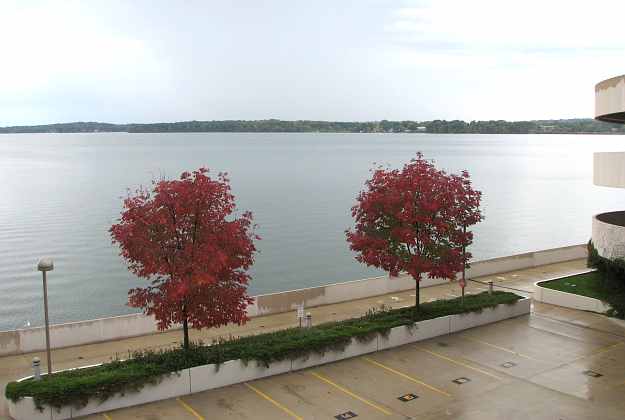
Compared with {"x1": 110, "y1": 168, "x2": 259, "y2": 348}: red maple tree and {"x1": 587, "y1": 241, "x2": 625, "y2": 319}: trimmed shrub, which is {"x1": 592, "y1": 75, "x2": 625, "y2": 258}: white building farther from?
{"x1": 110, "y1": 168, "x2": 259, "y2": 348}: red maple tree

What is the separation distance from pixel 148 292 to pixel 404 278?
44.3 feet

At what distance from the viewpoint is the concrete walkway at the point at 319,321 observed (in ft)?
61.0

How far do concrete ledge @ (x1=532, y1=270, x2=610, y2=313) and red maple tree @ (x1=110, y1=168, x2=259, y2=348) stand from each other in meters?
14.1

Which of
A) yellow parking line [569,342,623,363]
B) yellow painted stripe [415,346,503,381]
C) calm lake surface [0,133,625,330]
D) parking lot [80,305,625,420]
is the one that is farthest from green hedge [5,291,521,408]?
calm lake surface [0,133,625,330]

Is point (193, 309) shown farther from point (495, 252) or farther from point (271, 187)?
point (271, 187)

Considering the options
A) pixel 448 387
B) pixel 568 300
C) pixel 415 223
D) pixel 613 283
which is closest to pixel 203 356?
pixel 448 387

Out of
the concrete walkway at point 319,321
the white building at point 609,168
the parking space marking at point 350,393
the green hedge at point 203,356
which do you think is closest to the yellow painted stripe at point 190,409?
the green hedge at point 203,356

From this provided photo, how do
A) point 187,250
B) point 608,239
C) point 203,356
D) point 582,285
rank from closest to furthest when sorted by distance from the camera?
point 187,250 < point 203,356 < point 608,239 < point 582,285

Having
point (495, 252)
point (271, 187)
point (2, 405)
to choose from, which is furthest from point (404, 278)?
point (271, 187)

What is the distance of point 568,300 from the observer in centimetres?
2489

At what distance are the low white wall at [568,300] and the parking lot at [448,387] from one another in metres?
3.14

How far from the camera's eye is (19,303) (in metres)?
35.6

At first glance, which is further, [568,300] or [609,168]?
[568,300]

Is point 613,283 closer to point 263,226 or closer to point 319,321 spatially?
point 319,321
